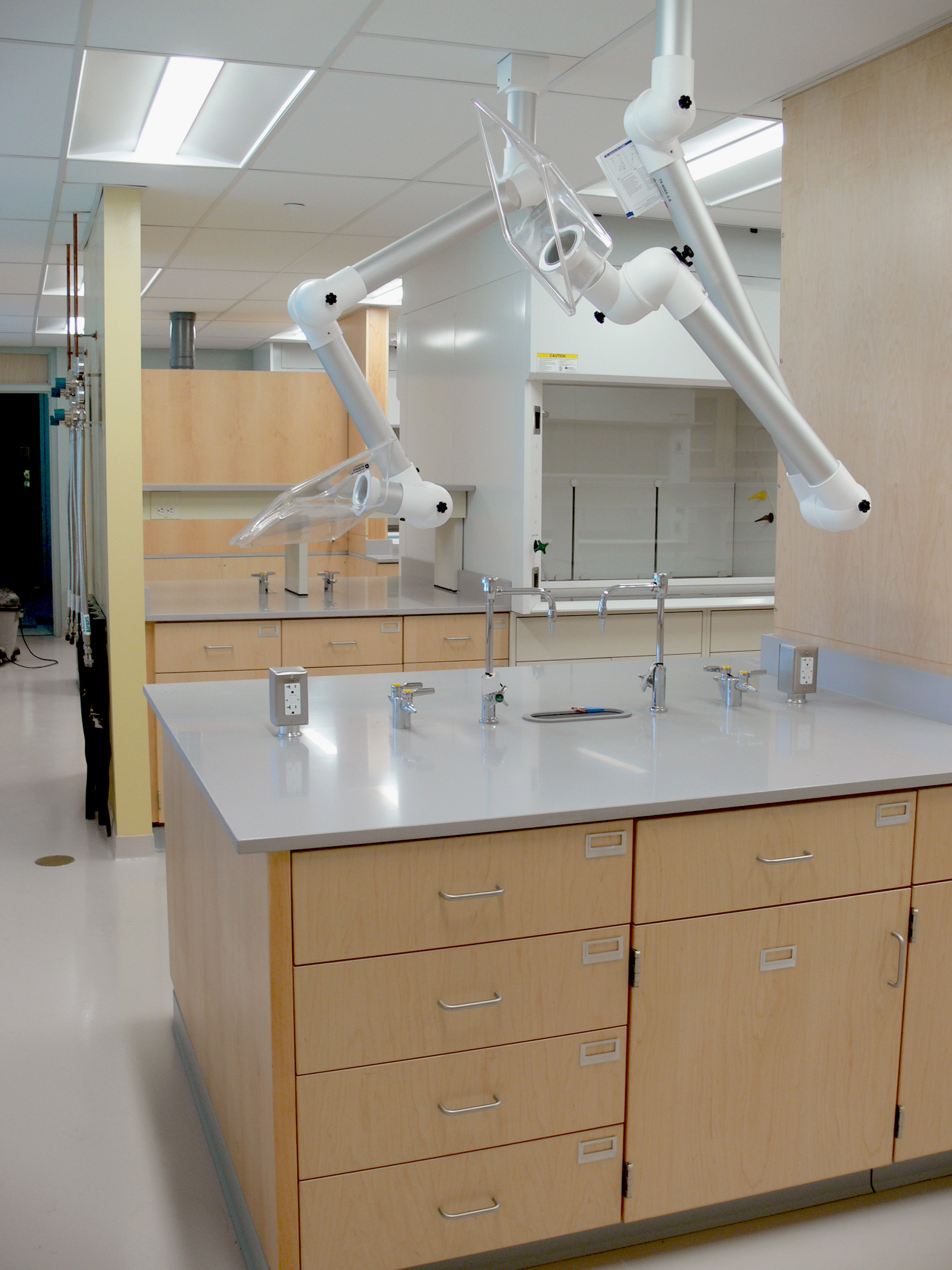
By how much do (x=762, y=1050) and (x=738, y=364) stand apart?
4.33 ft

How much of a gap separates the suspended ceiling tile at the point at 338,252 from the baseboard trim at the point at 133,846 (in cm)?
270

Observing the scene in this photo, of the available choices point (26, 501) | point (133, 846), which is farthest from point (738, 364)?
point (26, 501)

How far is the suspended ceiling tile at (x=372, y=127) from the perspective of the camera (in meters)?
3.27

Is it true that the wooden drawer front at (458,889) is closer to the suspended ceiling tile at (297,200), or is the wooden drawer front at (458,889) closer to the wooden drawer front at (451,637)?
the wooden drawer front at (451,637)

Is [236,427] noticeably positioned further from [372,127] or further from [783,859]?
[783,859]

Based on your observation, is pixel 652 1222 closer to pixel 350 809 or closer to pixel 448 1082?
pixel 448 1082

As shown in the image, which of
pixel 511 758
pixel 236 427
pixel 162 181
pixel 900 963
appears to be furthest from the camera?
pixel 236 427

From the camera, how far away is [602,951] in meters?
2.06

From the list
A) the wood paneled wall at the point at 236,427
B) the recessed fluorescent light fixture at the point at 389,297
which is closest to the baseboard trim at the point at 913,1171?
the recessed fluorescent light fixture at the point at 389,297

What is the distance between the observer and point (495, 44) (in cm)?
295

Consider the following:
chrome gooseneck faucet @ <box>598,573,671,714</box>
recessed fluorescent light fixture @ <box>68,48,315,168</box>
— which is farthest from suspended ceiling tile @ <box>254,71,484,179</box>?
chrome gooseneck faucet @ <box>598,573,671,714</box>

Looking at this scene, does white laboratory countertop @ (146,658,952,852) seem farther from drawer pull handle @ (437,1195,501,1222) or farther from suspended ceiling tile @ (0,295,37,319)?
suspended ceiling tile @ (0,295,37,319)

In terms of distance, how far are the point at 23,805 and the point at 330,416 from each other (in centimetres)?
327

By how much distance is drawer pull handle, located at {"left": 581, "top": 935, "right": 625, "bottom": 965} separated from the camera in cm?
205
